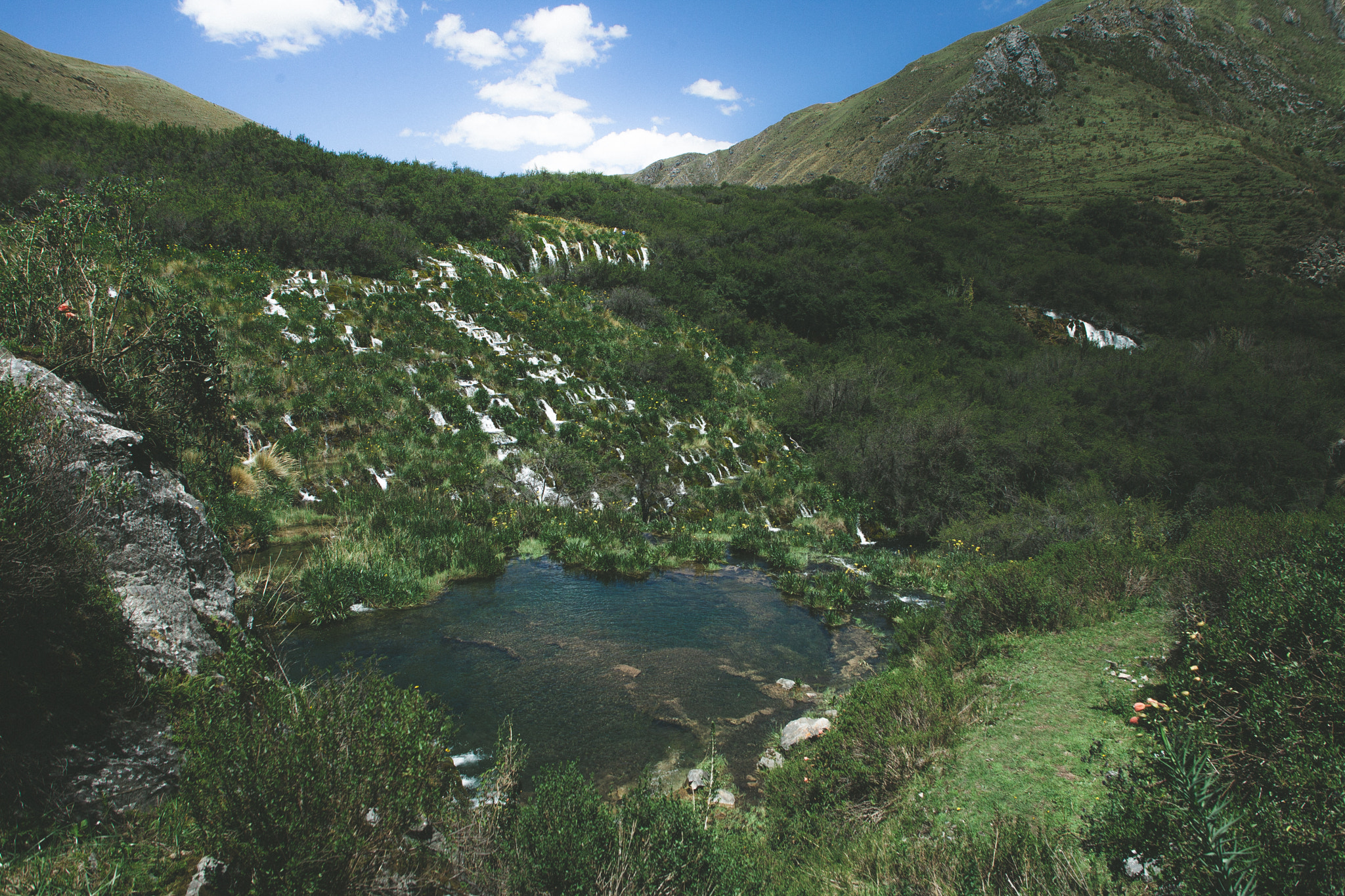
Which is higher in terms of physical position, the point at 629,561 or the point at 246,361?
the point at 246,361

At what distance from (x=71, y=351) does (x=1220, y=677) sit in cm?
1031

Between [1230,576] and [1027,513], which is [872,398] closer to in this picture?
[1027,513]

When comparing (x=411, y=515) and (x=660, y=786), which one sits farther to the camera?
(x=411, y=515)

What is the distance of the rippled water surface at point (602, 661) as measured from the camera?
19.9 feet

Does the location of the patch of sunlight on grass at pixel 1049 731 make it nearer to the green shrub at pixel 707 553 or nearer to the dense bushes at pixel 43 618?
the dense bushes at pixel 43 618

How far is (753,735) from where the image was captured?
20.5ft

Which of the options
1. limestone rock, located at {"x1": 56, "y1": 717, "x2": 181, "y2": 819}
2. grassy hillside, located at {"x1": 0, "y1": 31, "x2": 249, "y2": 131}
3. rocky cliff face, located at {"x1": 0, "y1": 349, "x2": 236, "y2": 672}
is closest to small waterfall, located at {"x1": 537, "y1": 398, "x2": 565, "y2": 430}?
rocky cliff face, located at {"x1": 0, "y1": 349, "x2": 236, "y2": 672}

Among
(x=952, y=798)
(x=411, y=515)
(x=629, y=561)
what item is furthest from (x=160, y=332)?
(x=952, y=798)

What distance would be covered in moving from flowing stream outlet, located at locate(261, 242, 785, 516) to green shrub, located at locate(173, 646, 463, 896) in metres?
10.7

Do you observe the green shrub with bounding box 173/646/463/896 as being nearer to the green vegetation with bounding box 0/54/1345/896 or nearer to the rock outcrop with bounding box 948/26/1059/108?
the green vegetation with bounding box 0/54/1345/896

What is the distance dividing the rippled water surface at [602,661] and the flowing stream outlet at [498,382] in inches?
216

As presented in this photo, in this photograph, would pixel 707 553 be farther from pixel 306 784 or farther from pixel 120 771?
pixel 306 784

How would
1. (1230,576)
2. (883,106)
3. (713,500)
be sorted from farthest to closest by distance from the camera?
(883,106), (713,500), (1230,576)

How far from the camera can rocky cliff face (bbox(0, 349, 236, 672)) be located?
13.9 feet
